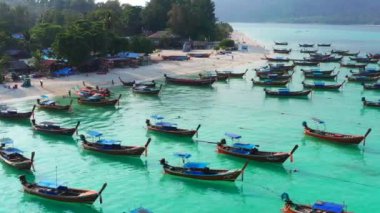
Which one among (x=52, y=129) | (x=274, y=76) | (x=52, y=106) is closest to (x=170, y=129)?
(x=52, y=129)

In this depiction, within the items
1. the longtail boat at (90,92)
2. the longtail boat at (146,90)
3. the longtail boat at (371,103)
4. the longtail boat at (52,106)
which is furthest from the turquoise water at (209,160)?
the longtail boat at (90,92)

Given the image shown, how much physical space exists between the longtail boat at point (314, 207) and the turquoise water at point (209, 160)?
60.4 inches

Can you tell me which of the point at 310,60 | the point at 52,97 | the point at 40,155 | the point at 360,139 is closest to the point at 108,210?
the point at 40,155

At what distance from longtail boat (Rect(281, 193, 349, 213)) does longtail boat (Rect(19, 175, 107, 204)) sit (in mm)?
10427

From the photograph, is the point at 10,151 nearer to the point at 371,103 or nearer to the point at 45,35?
the point at 371,103

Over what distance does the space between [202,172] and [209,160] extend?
465 centimetres

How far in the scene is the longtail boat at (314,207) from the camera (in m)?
23.8

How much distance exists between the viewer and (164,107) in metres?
52.8

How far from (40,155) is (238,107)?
82.1 ft

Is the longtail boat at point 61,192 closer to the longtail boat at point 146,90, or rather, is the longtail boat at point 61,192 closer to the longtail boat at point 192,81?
the longtail boat at point 146,90

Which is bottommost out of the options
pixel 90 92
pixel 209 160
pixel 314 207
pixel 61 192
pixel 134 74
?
pixel 209 160

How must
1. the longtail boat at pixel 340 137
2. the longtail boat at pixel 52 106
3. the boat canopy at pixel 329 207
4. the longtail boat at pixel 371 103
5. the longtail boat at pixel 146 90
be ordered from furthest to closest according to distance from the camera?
1. the longtail boat at pixel 146 90
2. the longtail boat at pixel 371 103
3. the longtail boat at pixel 52 106
4. the longtail boat at pixel 340 137
5. the boat canopy at pixel 329 207

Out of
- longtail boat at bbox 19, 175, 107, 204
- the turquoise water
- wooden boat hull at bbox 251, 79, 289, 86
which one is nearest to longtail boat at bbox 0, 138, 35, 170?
the turquoise water

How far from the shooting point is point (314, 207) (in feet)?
79.4
